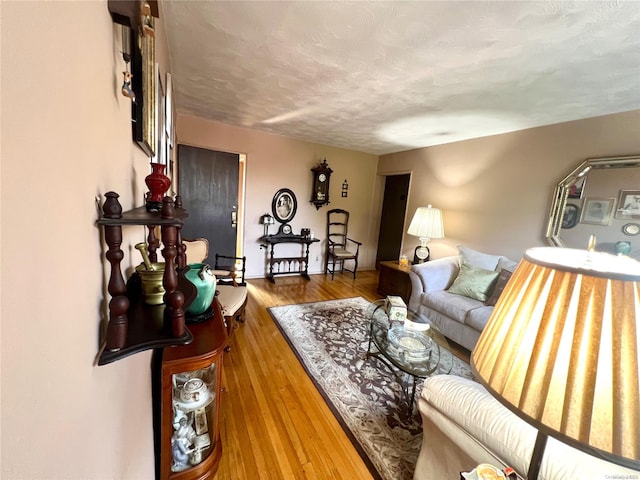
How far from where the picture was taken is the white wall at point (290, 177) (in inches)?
143

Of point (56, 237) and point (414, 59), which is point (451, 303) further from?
point (56, 237)

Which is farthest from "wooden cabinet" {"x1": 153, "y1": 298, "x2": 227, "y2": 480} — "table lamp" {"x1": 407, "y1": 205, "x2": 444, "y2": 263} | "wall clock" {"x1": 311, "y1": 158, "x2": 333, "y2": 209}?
"wall clock" {"x1": 311, "y1": 158, "x2": 333, "y2": 209}

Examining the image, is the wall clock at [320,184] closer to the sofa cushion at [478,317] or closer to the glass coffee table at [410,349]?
the glass coffee table at [410,349]

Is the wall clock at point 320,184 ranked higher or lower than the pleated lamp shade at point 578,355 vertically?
higher

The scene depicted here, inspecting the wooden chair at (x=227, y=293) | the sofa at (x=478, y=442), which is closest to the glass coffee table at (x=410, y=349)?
the sofa at (x=478, y=442)

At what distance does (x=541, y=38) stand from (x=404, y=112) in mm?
1322

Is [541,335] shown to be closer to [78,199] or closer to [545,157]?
[78,199]

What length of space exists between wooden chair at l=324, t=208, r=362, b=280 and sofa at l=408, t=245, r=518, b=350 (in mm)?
1736

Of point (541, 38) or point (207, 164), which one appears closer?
point (541, 38)

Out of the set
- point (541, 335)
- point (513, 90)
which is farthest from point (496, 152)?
point (541, 335)

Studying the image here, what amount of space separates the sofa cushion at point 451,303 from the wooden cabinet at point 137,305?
Result: 2467 millimetres

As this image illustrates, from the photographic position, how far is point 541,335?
0.49 metres

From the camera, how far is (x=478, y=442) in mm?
903

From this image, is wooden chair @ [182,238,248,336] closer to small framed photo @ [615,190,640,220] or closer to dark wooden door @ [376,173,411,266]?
dark wooden door @ [376,173,411,266]
